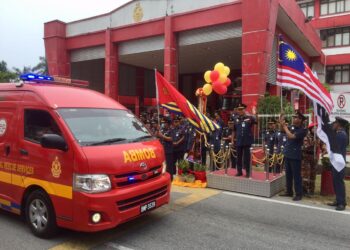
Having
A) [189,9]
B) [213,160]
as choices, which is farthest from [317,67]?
[213,160]

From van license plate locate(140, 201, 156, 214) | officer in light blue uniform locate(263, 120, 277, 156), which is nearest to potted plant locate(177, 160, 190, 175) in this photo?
officer in light blue uniform locate(263, 120, 277, 156)

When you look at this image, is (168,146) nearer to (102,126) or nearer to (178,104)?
(178,104)

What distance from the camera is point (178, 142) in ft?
32.0

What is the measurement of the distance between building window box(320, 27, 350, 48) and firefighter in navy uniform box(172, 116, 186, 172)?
31332 millimetres

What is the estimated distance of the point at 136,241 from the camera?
505 cm

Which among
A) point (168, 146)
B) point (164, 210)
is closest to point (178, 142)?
point (168, 146)

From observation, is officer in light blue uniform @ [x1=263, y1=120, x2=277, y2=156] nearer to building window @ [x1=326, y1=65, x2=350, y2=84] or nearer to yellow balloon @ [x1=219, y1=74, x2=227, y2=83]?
yellow balloon @ [x1=219, y1=74, x2=227, y2=83]

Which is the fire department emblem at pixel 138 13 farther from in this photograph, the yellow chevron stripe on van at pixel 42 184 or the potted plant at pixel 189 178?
the yellow chevron stripe on van at pixel 42 184

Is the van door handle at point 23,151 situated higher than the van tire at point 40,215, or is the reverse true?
the van door handle at point 23,151

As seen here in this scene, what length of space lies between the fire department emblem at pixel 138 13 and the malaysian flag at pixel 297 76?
49.6 ft

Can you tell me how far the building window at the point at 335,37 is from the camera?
35438 mm

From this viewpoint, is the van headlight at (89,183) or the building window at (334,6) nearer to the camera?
the van headlight at (89,183)

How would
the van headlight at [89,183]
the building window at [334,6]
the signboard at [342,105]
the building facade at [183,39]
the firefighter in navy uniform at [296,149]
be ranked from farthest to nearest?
the building window at [334,6] < the building facade at [183,39] < the signboard at [342,105] < the firefighter in navy uniform at [296,149] < the van headlight at [89,183]

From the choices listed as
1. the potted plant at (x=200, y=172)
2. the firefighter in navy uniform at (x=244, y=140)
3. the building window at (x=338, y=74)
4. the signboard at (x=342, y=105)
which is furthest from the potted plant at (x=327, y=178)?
the building window at (x=338, y=74)
